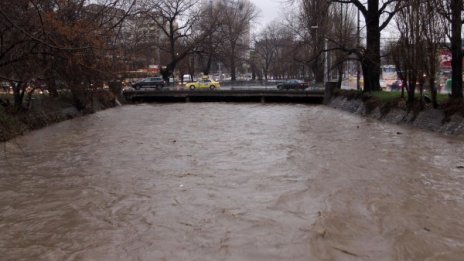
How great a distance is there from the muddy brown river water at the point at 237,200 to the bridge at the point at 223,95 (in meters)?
27.5

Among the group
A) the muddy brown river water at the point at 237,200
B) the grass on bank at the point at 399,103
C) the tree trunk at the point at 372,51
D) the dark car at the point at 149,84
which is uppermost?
the tree trunk at the point at 372,51

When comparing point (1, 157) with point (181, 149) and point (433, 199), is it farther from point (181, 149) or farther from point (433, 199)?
point (433, 199)

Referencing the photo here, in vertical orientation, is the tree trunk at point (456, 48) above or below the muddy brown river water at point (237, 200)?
above

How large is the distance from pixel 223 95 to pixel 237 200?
40.1 m

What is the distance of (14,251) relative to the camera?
756cm

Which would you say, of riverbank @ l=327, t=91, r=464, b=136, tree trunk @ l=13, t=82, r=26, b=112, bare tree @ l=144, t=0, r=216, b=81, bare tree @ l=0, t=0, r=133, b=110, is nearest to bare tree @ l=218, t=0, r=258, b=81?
bare tree @ l=144, t=0, r=216, b=81

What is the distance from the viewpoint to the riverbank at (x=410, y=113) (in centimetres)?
1892

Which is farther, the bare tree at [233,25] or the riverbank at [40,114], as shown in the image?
the bare tree at [233,25]

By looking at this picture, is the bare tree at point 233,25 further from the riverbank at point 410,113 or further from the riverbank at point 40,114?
the riverbank at point 410,113

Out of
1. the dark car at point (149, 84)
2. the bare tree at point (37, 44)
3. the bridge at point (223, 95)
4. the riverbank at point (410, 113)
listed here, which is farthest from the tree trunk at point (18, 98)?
the dark car at point (149, 84)

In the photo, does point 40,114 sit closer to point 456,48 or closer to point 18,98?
point 18,98

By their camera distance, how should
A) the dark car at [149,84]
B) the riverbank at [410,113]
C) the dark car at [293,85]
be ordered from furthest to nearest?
the dark car at [149,84] < the dark car at [293,85] < the riverbank at [410,113]

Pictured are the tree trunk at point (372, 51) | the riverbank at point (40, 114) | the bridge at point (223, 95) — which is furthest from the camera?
the bridge at point (223, 95)

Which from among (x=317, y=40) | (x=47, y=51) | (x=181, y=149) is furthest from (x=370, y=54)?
(x=47, y=51)
